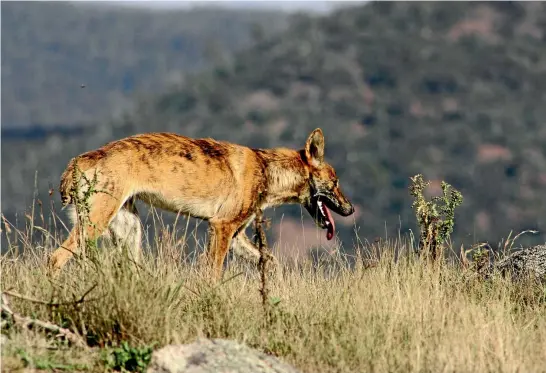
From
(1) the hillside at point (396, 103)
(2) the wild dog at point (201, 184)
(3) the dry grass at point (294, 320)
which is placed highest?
(1) the hillside at point (396, 103)

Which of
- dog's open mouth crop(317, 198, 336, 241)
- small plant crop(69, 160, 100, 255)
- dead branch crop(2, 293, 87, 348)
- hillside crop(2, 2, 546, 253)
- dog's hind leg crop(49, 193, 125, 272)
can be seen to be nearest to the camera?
dead branch crop(2, 293, 87, 348)

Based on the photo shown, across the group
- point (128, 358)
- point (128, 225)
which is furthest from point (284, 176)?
point (128, 358)

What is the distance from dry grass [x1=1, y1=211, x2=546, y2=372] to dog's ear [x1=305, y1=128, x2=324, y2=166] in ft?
10.4

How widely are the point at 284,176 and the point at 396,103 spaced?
13639 cm

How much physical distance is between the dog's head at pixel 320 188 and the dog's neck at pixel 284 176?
0.27 ft

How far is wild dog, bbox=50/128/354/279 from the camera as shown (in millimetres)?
9633

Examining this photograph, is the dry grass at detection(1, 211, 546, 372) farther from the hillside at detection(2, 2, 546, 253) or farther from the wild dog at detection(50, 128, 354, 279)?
the hillside at detection(2, 2, 546, 253)

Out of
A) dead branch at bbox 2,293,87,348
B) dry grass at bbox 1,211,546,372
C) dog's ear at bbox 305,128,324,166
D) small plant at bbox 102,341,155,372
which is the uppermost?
dog's ear at bbox 305,128,324,166

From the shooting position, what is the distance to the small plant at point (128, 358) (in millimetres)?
6535

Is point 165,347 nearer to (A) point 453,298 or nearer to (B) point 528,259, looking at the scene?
(A) point 453,298

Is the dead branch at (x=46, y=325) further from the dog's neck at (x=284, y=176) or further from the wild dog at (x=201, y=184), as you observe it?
the dog's neck at (x=284, y=176)

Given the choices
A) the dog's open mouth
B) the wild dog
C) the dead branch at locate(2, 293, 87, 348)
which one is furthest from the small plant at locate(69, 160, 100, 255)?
the dog's open mouth

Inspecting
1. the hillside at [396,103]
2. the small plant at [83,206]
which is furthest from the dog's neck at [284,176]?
the hillside at [396,103]

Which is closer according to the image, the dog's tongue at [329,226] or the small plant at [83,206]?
the small plant at [83,206]
